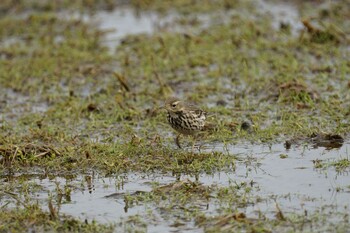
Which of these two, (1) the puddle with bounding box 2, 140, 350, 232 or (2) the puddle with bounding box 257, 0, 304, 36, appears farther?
(2) the puddle with bounding box 257, 0, 304, 36

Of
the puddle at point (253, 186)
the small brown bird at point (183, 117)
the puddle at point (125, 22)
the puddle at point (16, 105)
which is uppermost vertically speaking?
the puddle at point (125, 22)

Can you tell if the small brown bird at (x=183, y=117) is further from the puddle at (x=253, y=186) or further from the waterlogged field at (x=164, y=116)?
the puddle at (x=253, y=186)

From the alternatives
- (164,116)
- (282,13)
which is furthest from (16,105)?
(282,13)

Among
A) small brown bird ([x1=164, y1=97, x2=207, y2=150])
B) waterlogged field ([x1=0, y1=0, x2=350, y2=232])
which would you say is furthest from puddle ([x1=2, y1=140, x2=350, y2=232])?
small brown bird ([x1=164, y1=97, x2=207, y2=150])

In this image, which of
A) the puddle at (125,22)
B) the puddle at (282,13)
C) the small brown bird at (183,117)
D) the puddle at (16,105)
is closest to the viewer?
the small brown bird at (183,117)

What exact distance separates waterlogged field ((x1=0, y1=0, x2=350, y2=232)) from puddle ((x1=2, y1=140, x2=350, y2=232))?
20mm

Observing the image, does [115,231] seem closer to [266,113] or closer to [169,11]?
[266,113]

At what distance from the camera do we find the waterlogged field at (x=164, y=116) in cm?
752

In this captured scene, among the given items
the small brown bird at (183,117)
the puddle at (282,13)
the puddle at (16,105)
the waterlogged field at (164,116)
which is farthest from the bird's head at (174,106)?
the puddle at (282,13)

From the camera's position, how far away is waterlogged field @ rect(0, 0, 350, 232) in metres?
7.52

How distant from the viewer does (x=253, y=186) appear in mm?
8055

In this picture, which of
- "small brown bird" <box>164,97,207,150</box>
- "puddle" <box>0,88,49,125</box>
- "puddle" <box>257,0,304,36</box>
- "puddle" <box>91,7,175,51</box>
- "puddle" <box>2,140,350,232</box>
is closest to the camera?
"puddle" <box>2,140,350,232</box>

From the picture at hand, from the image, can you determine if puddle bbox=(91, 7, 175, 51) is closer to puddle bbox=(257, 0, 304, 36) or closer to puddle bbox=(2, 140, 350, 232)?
puddle bbox=(257, 0, 304, 36)

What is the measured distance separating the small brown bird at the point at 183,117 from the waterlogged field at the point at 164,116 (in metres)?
0.28
